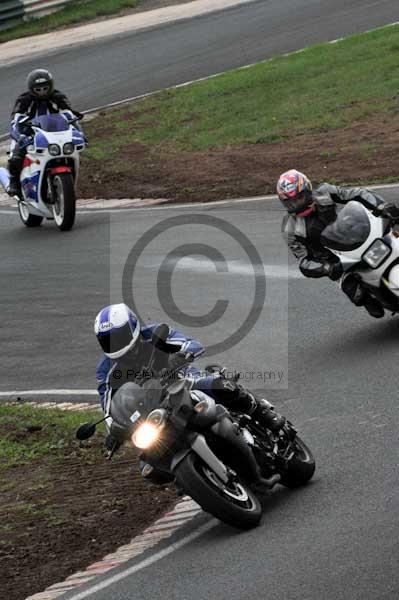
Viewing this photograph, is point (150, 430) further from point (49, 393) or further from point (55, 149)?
point (55, 149)

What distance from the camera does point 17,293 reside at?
54.9 ft

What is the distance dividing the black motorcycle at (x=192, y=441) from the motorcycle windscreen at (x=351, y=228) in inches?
154

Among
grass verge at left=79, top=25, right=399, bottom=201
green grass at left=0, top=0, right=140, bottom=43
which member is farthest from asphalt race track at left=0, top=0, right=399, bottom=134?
green grass at left=0, top=0, right=140, bottom=43

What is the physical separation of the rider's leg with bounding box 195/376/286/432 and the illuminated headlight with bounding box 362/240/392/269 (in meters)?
3.38

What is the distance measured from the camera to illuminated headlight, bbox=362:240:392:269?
1238cm

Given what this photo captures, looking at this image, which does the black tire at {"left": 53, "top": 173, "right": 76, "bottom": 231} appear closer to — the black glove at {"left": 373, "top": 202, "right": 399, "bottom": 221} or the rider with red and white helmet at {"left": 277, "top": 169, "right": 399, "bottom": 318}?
the rider with red and white helmet at {"left": 277, "top": 169, "right": 399, "bottom": 318}

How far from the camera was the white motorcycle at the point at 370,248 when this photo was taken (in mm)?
12383

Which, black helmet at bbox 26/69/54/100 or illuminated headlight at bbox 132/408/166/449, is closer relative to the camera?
illuminated headlight at bbox 132/408/166/449

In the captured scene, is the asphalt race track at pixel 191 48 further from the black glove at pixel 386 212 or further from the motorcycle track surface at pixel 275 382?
the black glove at pixel 386 212

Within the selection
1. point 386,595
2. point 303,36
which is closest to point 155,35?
point 303,36

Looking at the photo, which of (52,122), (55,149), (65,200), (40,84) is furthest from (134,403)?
(40,84)

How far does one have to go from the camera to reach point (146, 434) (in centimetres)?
834

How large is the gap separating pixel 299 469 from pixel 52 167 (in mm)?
11041

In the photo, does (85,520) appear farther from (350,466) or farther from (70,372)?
(70,372)
